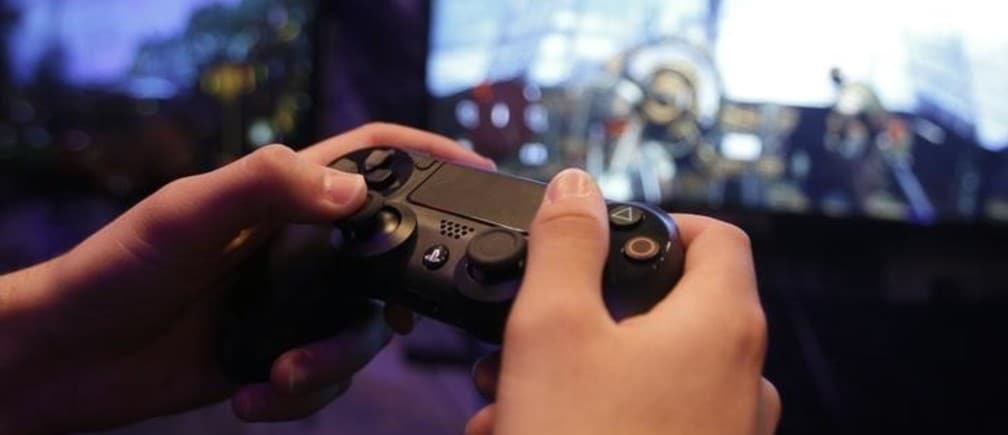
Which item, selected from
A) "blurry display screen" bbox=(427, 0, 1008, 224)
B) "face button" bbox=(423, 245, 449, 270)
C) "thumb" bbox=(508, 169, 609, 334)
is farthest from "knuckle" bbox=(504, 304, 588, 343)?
"blurry display screen" bbox=(427, 0, 1008, 224)

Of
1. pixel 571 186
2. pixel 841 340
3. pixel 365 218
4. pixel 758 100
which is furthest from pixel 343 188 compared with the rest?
pixel 841 340

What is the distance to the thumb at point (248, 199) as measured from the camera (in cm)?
45

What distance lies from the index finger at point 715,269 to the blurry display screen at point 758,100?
567mm

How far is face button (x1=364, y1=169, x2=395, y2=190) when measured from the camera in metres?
0.49

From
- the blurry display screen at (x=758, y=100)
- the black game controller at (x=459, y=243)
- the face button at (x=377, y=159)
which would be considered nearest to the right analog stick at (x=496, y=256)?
the black game controller at (x=459, y=243)

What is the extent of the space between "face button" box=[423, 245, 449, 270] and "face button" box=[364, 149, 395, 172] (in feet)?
0.24

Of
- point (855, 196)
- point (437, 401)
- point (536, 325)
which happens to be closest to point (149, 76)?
point (437, 401)

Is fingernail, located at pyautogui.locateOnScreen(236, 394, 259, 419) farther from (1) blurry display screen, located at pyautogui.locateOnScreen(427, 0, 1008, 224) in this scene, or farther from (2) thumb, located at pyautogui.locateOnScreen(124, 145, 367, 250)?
(1) blurry display screen, located at pyautogui.locateOnScreen(427, 0, 1008, 224)

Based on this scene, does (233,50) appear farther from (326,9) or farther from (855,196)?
(855,196)

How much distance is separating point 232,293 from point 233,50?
590 mm

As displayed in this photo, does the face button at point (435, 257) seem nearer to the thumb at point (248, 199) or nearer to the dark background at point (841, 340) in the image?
the thumb at point (248, 199)

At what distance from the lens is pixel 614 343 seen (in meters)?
0.34

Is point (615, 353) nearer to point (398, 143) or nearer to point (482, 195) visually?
Result: point (482, 195)

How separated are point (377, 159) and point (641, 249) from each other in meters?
0.17
